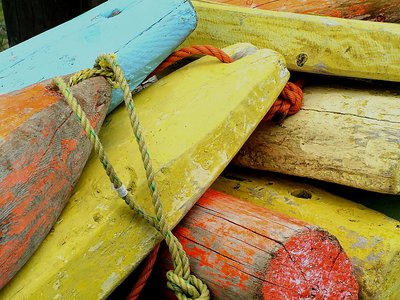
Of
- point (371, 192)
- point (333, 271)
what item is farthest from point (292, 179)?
point (333, 271)

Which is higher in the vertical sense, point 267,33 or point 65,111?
point 65,111

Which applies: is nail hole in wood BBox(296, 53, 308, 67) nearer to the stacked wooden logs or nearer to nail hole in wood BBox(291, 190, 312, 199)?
the stacked wooden logs

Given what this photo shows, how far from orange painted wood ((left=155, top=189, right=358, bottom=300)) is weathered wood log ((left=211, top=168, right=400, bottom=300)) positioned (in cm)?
13

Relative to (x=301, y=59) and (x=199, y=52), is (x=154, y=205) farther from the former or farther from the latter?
(x=301, y=59)

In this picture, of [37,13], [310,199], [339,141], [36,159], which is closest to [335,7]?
[339,141]

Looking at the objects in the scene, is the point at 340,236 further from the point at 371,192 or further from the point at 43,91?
the point at 43,91

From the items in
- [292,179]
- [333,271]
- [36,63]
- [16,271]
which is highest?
[36,63]

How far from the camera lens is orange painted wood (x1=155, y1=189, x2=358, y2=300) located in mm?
1542

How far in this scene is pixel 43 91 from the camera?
66.8 inches

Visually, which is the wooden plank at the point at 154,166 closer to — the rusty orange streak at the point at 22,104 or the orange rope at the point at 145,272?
the orange rope at the point at 145,272

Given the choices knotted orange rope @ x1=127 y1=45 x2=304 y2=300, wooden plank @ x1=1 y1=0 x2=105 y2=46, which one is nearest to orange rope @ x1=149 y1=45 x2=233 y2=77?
knotted orange rope @ x1=127 y1=45 x2=304 y2=300

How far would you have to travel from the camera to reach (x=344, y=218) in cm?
195

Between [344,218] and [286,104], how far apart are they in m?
0.41

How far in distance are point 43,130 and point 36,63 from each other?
553 mm
